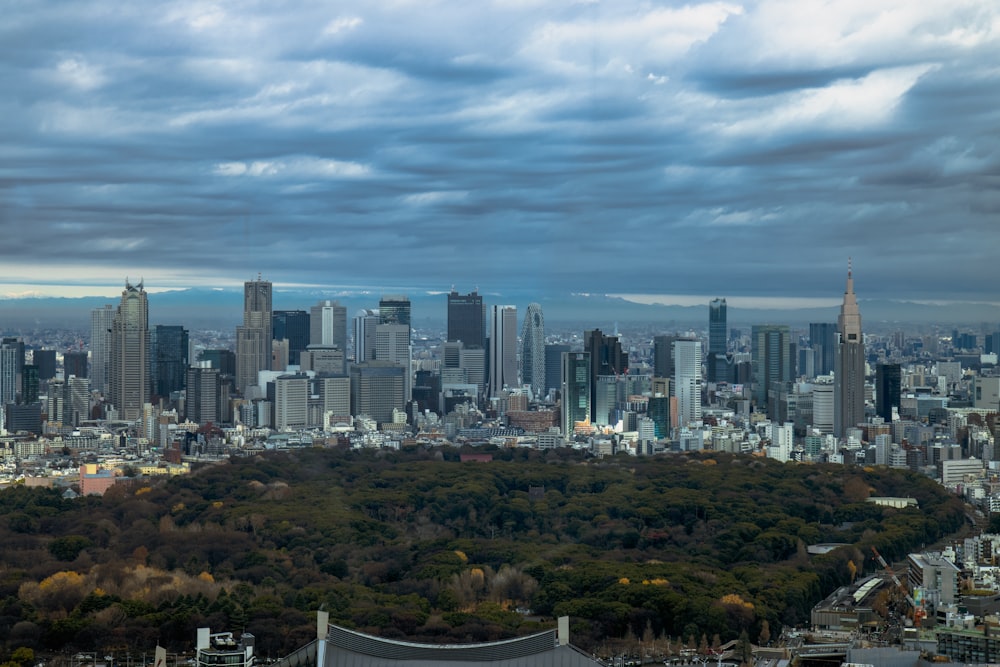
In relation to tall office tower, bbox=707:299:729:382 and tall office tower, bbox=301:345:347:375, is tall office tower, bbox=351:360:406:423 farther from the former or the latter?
tall office tower, bbox=707:299:729:382

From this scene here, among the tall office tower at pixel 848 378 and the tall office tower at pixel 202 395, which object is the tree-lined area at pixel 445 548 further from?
the tall office tower at pixel 202 395

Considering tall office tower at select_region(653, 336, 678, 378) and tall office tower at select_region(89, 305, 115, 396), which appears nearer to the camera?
tall office tower at select_region(89, 305, 115, 396)

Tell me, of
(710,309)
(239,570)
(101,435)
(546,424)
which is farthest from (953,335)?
(101,435)

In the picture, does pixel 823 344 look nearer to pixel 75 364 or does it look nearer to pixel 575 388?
pixel 575 388

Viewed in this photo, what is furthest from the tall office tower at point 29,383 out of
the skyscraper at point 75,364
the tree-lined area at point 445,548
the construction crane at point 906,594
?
the construction crane at point 906,594

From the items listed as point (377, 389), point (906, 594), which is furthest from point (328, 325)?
point (906, 594)

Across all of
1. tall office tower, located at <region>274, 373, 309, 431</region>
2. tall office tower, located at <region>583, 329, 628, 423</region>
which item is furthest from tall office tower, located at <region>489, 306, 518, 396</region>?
tall office tower, located at <region>274, 373, 309, 431</region>

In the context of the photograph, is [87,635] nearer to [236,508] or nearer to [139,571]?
[139,571]
